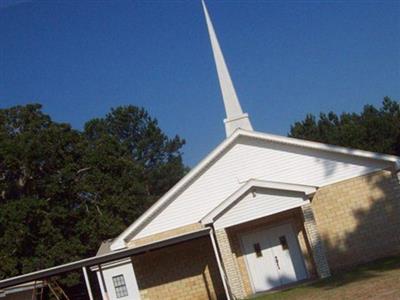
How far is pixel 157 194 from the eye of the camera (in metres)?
65.1

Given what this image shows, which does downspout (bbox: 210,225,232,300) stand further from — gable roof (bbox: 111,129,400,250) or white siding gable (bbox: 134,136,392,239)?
gable roof (bbox: 111,129,400,250)

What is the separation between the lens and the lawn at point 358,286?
46.6ft

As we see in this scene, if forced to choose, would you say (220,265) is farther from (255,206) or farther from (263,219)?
(263,219)

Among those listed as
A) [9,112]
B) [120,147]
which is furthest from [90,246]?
[9,112]

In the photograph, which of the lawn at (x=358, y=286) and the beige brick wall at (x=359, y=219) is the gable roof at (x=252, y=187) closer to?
the beige brick wall at (x=359, y=219)

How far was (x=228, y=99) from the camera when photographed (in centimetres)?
2720

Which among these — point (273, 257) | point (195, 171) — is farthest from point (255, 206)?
point (195, 171)

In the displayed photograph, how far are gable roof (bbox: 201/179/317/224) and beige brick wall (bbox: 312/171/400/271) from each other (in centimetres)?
161

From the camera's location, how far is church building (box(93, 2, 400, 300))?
21141 millimetres

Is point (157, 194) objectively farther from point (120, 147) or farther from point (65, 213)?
point (65, 213)

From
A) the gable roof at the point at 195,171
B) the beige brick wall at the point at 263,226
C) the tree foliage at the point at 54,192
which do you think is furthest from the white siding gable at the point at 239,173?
the tree foliage at the point at 54,192

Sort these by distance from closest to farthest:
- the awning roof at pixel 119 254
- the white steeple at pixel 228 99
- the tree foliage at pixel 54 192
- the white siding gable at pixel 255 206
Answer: the awning roof at pixel 119 254 < the white siding gable at pixel 255 206 < the white steeple at pixel 228 99 < the tree foliage at pixel 54 192

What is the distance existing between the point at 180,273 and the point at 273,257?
3.76 metres

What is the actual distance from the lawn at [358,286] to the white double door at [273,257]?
1.55m
